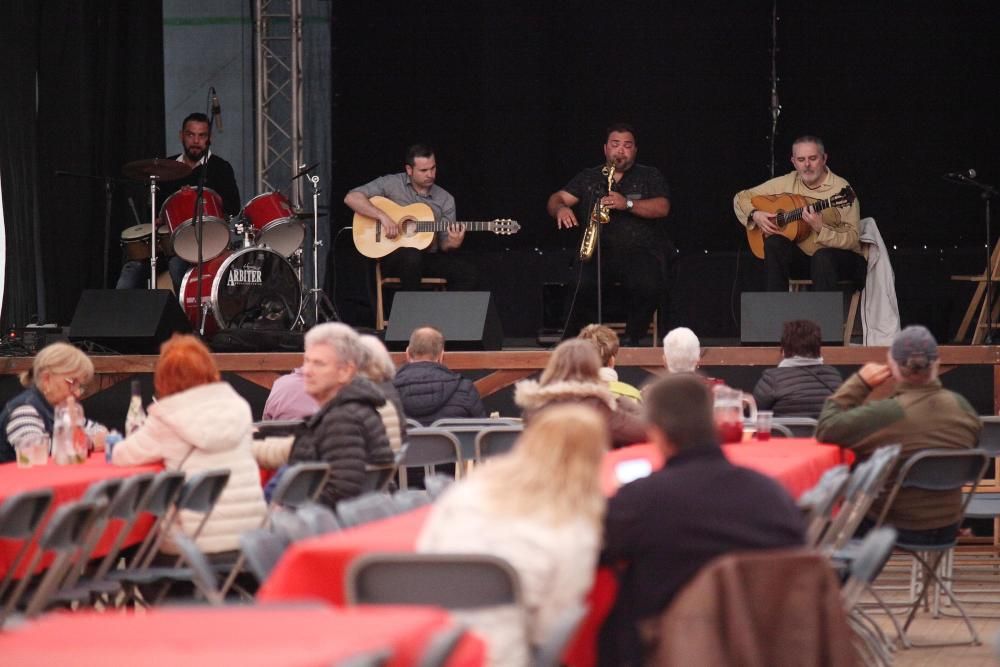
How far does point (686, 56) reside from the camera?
1269cm

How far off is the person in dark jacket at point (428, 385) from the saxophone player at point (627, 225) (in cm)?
267

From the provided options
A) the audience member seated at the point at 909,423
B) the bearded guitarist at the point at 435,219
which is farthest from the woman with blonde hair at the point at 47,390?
the bearded guitarist at the point at 435,219

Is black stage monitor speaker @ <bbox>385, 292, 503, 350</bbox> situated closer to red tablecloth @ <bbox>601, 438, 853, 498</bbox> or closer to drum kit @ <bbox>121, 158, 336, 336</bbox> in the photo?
drum kit @ <bbox>121, 158, 336, 336</bbox>

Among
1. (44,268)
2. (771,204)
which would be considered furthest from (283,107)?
(771,204)

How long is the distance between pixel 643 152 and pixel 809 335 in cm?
563

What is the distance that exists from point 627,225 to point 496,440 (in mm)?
4339

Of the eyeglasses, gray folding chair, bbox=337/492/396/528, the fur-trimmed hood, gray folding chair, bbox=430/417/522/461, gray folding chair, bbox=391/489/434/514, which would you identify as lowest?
gray folding chair, bbox=430/417/522/461

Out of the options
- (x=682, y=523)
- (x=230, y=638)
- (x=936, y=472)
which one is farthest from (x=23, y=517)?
(x=936, y=472)

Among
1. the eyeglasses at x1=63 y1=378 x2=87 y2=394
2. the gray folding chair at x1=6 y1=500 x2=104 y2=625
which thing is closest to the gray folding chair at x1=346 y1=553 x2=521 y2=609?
the gray folding chair at x1=6 y1=500 x2=104 y2=625

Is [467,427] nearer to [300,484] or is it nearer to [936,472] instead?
[300,484]

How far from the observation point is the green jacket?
5707mm

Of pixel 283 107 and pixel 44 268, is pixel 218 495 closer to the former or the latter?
pixel 44 268

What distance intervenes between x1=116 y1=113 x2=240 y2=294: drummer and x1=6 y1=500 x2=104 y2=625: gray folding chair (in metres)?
6.46

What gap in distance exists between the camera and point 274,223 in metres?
10.7
